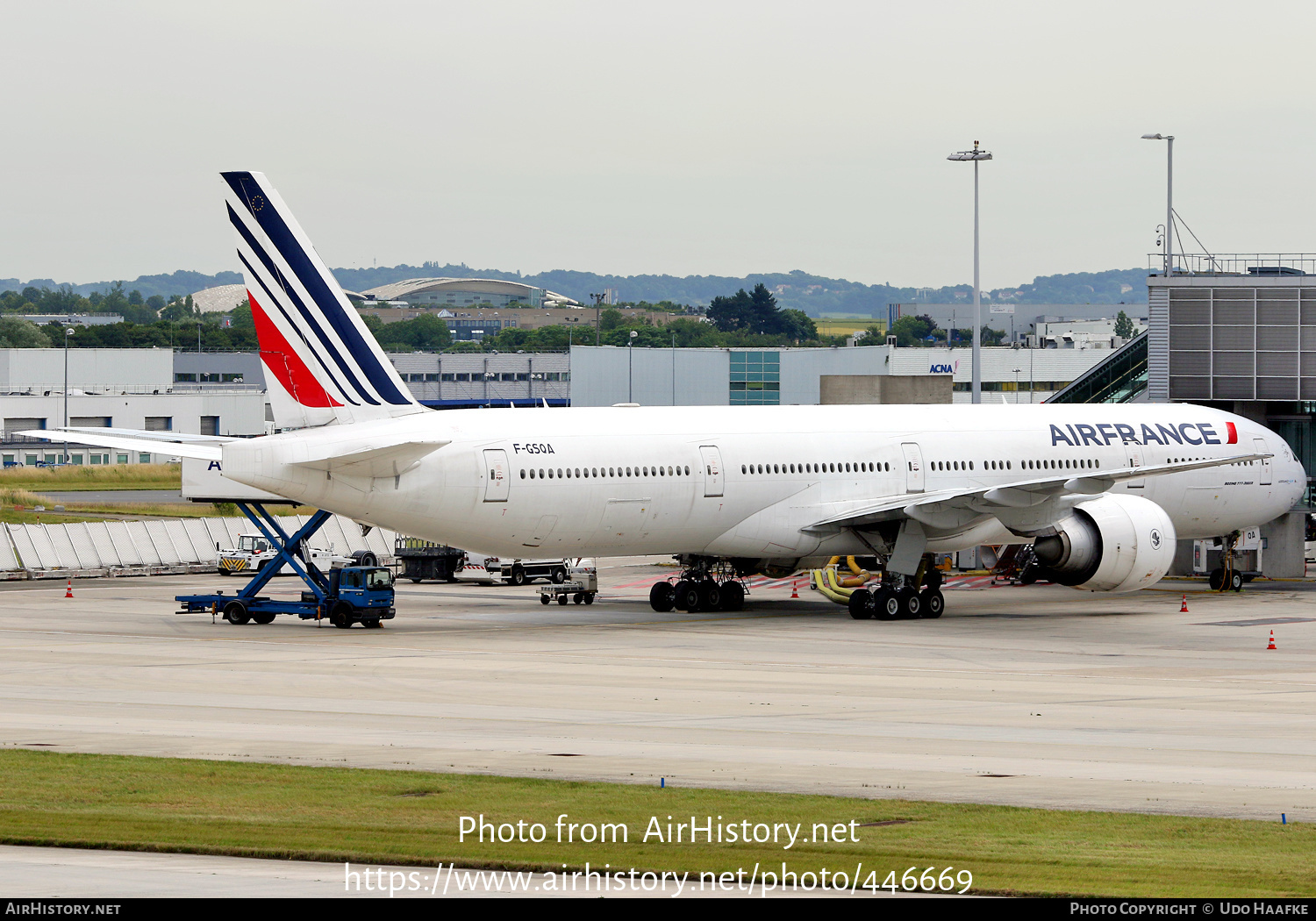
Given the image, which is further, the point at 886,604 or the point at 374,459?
the point at 886,604

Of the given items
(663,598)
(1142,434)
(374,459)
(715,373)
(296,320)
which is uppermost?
(715,373)

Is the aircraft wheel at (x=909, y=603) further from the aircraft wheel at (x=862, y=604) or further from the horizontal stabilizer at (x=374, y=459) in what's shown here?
the horizontal stabilizer at (x=374, y=459)

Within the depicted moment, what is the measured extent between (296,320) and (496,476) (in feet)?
17.2

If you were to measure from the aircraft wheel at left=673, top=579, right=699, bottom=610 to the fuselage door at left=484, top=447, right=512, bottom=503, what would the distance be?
7.61 metres

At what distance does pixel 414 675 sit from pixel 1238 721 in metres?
13.2

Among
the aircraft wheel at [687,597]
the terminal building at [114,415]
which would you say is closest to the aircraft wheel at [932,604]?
the aircraft wheel at [687,597]

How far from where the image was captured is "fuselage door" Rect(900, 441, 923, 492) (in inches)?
1635

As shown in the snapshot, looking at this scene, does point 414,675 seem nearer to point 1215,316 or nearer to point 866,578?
point 866,578

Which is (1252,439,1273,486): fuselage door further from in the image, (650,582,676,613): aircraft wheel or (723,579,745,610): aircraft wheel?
(650,582,676,613): aircraft wheel

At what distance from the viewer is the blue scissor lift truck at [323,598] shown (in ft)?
125

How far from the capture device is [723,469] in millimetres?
39031

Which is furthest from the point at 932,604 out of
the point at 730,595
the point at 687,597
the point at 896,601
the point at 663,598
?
the point at 663,598

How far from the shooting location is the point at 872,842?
1510 centimetres

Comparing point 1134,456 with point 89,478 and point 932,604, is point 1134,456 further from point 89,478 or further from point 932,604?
point 89,478
